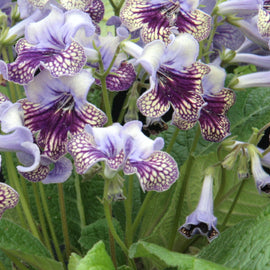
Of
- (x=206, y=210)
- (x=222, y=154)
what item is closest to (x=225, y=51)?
(x=222, y=154)

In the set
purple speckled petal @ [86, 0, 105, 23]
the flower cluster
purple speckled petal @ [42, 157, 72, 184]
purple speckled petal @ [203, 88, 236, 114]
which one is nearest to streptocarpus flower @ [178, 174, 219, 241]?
the flower cluster

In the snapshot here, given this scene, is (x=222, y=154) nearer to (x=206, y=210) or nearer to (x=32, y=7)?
(x=206, y=210)

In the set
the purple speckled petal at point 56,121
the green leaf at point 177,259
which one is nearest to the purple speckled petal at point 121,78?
the purple speckled petal at point 56,121

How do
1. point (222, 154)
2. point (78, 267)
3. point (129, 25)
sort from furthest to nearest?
point (222, 154) → point (129, 25) → point (78, 267)

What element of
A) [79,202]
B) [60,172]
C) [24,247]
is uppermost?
[60,172]

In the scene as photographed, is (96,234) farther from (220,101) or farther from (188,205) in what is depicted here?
(220,101)

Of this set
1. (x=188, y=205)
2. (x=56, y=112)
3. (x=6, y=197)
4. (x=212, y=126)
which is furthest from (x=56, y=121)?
(x=188, y=205)

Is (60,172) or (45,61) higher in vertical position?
(45,61)

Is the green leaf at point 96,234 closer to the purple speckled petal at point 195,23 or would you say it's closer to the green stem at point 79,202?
the green stem at point 79,202
